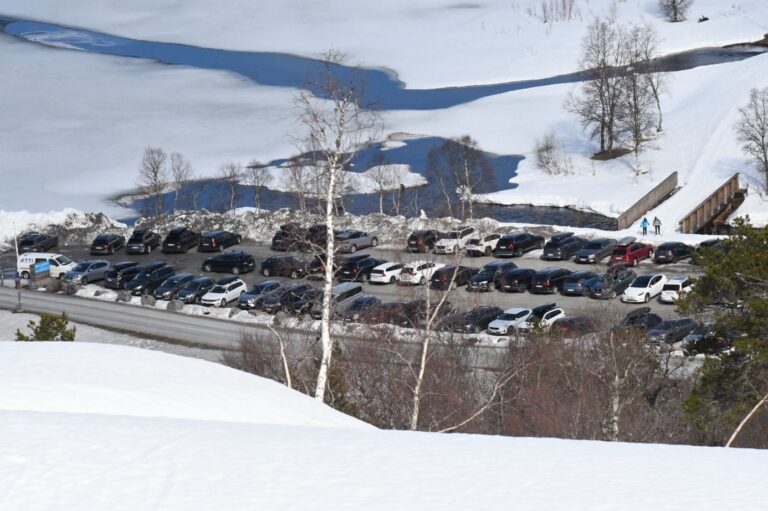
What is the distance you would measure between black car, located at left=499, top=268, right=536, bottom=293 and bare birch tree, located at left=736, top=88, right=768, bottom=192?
21.8m

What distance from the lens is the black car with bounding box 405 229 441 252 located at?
44.0 m

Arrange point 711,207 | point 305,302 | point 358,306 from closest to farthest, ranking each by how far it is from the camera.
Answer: point 305,302 → point 358,306 → point 711,207

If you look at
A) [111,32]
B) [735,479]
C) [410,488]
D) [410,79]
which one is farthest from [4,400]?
[111,32]

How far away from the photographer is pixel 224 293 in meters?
40.5

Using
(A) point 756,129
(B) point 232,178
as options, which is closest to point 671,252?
(A) point 756,129

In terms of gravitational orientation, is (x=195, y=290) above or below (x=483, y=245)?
below

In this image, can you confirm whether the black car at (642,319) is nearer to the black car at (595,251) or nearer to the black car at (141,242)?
the black car at (595,251)

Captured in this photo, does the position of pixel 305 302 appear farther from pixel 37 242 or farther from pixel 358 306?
pixel 37 242

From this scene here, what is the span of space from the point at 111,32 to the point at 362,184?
4567 centimetres

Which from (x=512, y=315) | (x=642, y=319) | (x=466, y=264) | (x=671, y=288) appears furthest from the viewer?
(x=466, y=264)

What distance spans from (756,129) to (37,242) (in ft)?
120

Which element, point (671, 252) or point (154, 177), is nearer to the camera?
point (671, 252)

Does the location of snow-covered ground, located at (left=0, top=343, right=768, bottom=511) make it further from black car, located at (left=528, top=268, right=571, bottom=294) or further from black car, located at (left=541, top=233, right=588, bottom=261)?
black car, located at (left=541, top=233, right=588, bottom=261)

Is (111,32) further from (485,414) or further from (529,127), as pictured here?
(485,414)
